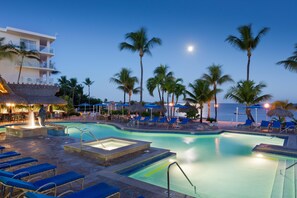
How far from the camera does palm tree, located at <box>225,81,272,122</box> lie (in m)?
17.0

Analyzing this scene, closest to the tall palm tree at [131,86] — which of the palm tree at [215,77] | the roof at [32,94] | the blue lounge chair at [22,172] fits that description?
the roof at [32,94]

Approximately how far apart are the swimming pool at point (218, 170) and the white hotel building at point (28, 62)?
2031cm

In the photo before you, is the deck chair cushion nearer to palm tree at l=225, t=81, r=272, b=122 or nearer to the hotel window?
palm tree at l=225, t=81, r=272, b=122

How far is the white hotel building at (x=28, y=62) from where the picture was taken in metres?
23.0

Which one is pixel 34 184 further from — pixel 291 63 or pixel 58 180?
pixel 291 63

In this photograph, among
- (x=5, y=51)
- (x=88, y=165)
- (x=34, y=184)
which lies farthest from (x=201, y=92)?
(x=5, y=51)

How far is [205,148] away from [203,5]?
520 inches

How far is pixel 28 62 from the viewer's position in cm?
2445

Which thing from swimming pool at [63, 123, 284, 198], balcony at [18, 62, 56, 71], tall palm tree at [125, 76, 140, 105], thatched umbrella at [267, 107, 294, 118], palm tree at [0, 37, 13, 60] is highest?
palm tree at [0, 37, 13, 60]

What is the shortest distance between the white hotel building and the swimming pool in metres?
20.3

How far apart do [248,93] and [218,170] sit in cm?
1201

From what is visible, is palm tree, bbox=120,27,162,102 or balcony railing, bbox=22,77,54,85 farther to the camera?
balcony railing, bbox=22,77,54,85

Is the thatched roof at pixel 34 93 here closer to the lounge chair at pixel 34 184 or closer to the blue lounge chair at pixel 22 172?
the blue lounge chair at pixel 22 172

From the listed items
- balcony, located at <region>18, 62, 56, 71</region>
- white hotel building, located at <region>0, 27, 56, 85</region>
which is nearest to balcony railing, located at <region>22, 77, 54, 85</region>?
white hotel building, located at <region>0, 27, 56, 85</region>
